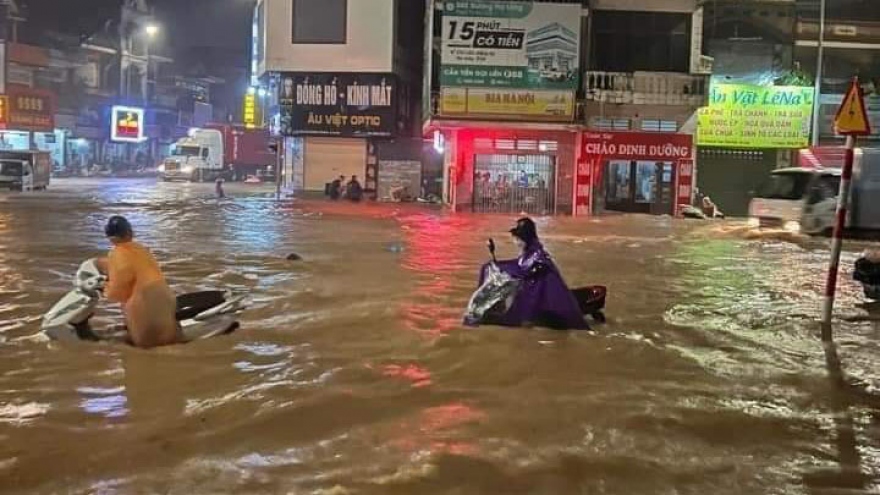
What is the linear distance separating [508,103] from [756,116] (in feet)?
29.4

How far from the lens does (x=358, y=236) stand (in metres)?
20.5

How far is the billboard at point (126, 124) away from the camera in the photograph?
2526 inches

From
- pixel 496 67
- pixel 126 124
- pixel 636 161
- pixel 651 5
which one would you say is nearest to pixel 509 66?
pixel 496 67

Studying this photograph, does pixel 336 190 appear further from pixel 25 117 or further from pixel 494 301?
pixel 494 301

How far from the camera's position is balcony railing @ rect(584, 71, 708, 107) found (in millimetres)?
33000

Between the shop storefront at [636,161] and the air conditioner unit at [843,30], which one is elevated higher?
the air conditioner unit at [843,30]

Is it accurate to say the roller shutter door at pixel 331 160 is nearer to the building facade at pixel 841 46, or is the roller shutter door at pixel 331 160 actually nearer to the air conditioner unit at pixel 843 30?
the building facade at pixel 841 46

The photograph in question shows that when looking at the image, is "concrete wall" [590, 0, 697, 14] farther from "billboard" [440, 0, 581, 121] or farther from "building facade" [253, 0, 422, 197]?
"building facade" [253, 0, 422, 197]

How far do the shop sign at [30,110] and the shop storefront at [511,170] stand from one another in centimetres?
2691

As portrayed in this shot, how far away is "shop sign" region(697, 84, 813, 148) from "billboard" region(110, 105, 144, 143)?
42085 mm

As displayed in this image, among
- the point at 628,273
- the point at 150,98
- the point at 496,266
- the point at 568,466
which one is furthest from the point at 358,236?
the point at 150,98

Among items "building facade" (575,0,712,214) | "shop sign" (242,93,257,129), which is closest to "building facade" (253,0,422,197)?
"building facade" (575,0,712,214)

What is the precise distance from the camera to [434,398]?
21.9 ft

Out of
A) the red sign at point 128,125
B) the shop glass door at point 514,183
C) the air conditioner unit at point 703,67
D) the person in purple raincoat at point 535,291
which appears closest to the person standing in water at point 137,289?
the person in purple raincoat at point 535,291
